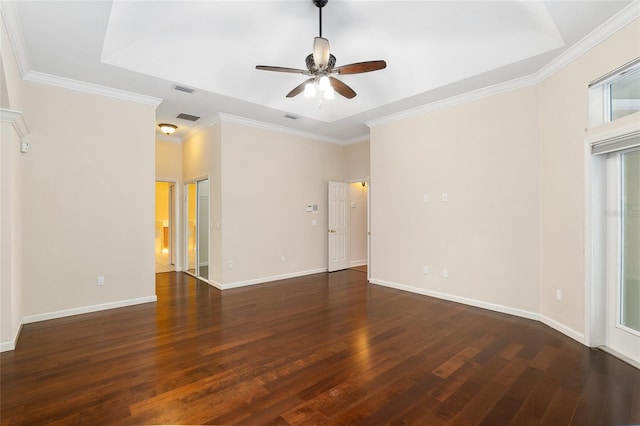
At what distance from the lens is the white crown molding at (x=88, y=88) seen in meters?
3.81

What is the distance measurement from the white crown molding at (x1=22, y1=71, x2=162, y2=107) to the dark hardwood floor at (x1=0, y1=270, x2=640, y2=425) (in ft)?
10.1

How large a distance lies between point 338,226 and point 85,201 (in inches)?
186

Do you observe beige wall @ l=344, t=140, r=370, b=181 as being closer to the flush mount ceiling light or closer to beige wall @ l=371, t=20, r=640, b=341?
beige wall @ l=371, t=20, r=640, b=341

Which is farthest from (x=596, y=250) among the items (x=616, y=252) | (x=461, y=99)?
(x=461, y=99)

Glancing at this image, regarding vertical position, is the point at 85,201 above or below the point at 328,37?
below

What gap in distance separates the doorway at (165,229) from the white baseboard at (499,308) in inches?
202

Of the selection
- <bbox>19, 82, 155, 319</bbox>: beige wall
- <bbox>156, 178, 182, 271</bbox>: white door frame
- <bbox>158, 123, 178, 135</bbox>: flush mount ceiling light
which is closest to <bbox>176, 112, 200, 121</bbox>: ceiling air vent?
<bbox>158, 123, 178, 135</bbox>: flush mount ceiling light

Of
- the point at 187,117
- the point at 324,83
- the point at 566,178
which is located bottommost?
the point at 566,178

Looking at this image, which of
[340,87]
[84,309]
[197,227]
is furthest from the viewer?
[197,227]

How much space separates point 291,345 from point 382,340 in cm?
98

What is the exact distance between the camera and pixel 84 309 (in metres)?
4.12

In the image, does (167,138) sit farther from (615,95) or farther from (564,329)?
(564,329)

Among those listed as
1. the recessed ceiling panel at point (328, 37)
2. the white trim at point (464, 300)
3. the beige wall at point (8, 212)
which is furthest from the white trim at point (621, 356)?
the beige wall at point (8, 212)

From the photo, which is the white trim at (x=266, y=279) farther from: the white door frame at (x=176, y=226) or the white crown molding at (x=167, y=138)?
the white crown molding at (x=167, y=138)
